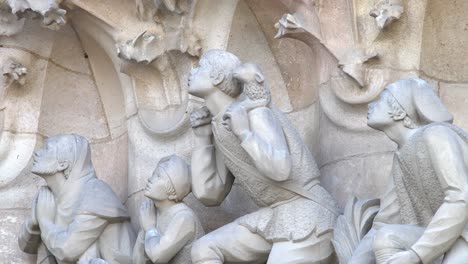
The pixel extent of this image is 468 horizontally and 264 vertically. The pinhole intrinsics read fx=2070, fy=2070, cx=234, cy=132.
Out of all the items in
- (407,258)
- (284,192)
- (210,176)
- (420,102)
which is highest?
(420,102)

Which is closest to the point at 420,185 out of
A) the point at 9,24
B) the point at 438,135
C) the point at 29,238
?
the point at 438,135

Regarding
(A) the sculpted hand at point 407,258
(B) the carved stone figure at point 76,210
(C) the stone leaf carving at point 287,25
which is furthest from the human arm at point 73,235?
(A) the sculpted hand at point 407,258

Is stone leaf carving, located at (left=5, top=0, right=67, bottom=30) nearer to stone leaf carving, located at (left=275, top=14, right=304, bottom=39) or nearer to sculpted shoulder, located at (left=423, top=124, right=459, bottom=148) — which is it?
stone leaf carving, located at (left=275, top=14, right=304, bottom=39)

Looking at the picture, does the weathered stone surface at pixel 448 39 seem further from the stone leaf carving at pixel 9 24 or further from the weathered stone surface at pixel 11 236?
the weathered stone surface at pixel 11 236

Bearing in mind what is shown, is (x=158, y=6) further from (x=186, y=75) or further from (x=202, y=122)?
(x=202, y=122)

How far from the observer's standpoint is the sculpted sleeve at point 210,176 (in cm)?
856

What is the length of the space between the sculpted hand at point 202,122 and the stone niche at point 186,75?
31 cm

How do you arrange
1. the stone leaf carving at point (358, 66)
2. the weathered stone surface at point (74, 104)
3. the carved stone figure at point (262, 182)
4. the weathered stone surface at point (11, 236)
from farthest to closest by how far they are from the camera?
the weathered stone surface at point (74, 104)
the weathered stone surface at point (11, 236)
the stone leaf carving at point (358, 66)
the carved stone figure at point (262, 182)

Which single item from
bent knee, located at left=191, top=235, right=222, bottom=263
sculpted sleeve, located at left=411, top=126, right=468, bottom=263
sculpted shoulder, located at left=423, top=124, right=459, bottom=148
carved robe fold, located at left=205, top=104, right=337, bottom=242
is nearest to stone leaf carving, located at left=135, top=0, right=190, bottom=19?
carved robe fold, located at left=205, top=104, right=337, bottom=242

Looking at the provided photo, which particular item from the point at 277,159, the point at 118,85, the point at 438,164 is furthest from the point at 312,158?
the point at 118,85

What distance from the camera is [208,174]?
8.57 m

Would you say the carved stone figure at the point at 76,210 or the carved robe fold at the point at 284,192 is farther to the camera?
the carved stone figure at the point at 76,210

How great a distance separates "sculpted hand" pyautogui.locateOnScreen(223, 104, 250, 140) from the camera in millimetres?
8180

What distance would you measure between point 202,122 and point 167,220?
43 centimetres
